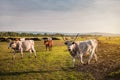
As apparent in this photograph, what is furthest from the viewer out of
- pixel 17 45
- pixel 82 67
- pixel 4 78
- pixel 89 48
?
pixel 17 45

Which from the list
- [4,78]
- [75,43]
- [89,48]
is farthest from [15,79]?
[89,48]

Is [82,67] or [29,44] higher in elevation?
[29,44]

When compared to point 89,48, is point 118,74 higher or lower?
lower

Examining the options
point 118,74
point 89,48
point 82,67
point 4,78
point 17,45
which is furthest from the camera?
point 17,45

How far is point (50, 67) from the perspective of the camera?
21719mm

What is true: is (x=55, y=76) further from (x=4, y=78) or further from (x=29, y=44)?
(x=29, y=44)

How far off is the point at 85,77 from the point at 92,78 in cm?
62

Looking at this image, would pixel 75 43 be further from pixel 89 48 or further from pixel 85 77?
pixel 85 77

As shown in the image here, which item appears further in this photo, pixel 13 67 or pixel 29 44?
pixel 29 44

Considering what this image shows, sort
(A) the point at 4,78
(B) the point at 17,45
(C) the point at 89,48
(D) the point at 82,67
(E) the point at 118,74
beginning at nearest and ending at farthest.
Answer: (E) the point at 118,74, (A) the point at 4,78, (D) the point at 82,67, (C) the point at 89,48, (B) the point at 17,45

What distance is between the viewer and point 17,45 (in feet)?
92.6

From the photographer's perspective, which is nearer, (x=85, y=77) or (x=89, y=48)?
(x=85, y=77)

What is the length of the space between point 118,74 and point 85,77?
2.55 metres

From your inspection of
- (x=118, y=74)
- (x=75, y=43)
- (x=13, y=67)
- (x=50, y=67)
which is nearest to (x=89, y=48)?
(x=75, y=43)
